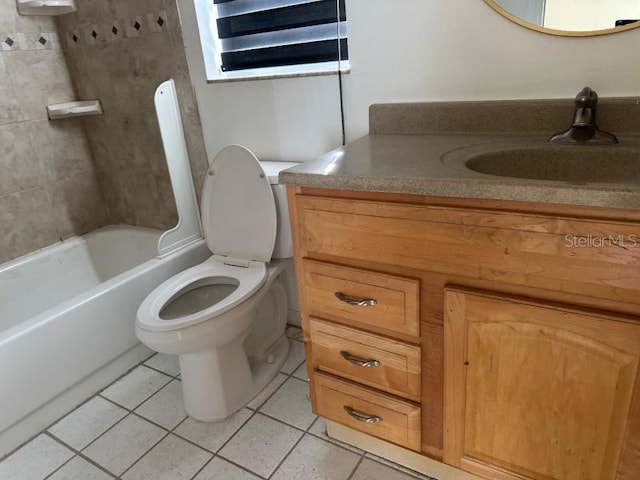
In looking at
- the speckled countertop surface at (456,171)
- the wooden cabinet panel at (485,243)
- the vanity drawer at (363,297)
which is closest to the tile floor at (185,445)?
the vanity drawer at (363,297)

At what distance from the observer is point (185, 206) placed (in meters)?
2.06

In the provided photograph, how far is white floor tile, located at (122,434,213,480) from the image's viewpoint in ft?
4.57

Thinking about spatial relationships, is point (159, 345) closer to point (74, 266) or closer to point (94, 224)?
point (74, 266)

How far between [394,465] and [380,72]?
4.04 ft

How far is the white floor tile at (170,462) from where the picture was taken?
1.39 m

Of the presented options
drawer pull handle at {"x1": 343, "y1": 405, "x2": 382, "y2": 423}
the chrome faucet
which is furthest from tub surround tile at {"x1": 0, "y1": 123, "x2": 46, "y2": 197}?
the chrome faucet

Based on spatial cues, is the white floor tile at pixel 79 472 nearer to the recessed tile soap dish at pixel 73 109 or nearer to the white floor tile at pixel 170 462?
the white floor tile at pixel 170 462

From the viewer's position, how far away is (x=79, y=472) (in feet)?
4.70

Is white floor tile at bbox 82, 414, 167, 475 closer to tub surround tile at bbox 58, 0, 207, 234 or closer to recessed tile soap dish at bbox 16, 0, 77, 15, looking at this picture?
tub surround tile at bbox 58, 0, 207, 234

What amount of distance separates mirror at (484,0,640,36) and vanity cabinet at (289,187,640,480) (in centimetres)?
63

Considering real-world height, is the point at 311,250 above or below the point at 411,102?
below

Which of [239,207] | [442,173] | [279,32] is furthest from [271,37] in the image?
[442,173]

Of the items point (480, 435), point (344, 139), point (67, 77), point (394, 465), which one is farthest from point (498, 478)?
point (67, 77)

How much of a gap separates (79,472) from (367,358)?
1.01 meters
